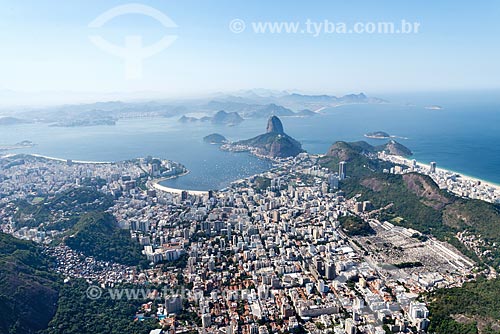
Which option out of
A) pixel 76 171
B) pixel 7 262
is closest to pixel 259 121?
pixel 76 171

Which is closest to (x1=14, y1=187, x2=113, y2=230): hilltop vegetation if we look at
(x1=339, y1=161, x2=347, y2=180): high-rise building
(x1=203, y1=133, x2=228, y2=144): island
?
(x1=339, y1=161, x2=347, y2=180): high-rise building

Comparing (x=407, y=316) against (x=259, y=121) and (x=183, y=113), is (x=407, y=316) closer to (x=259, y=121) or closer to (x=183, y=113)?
(x=259, y=121)

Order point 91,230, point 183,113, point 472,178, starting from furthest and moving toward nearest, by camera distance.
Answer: point 183,113, point 472,178, point 91,230

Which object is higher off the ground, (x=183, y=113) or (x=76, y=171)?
(x=183, y=113)

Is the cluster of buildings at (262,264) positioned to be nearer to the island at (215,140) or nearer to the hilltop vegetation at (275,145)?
the hilltop vegetation at (275,145)

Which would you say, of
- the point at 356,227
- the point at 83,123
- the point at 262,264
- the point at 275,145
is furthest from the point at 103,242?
the point at 83,123

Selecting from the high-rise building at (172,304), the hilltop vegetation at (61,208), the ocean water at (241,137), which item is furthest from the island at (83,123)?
the high-rise building at (172,304)
